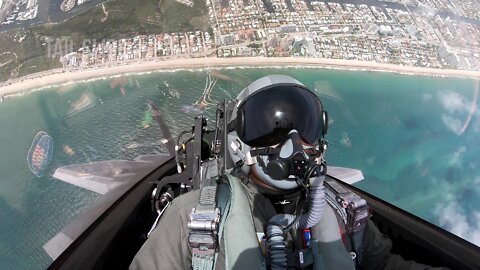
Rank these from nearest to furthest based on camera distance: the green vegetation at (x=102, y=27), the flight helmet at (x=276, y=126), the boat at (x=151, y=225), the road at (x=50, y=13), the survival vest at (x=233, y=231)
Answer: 1. the survival vest at (x=233, y=231)
2. the flight helmet at (x=276, y=126)
3. the boat at (x=151, y=225)
4. the green vegetation at (x=102, y=27)
5. the road at (x=50, y=13)

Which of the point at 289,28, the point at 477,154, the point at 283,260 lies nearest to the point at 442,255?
the point at 283,260

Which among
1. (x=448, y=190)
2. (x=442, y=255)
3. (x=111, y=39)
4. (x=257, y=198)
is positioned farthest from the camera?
(x=111, y=39)

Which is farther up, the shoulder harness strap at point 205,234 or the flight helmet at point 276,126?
the flight helmet at point 276,126

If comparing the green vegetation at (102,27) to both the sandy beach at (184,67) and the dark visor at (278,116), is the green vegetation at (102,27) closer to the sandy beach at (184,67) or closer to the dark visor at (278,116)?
the sandy beach at (184,67)

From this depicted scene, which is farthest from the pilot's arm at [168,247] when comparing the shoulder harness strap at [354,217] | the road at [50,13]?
the road at [50,13]

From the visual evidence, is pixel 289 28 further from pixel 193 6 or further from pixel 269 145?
pixel 269 145

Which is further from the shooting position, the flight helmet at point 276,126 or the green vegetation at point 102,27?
the green vegetation at point 102,27

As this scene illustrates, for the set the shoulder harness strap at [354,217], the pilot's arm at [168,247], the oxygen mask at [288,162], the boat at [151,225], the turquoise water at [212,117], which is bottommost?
the turquoise water at [212,117]
